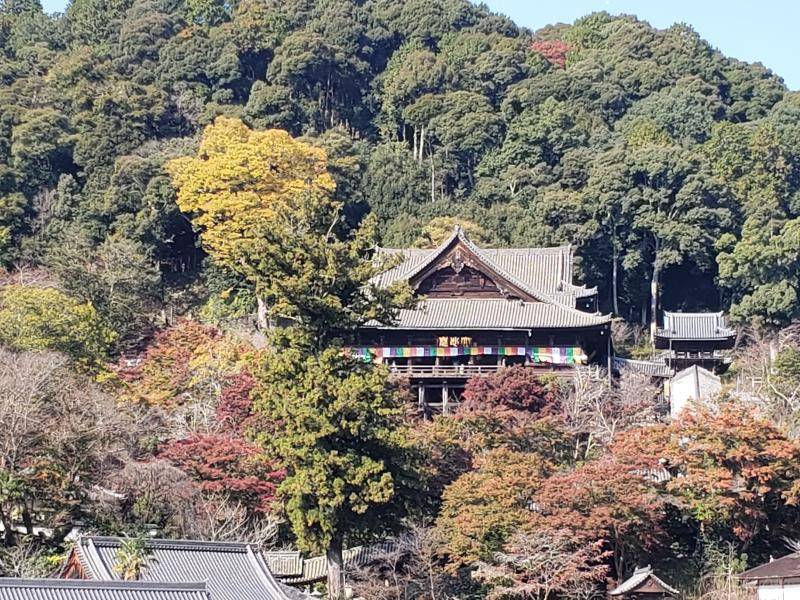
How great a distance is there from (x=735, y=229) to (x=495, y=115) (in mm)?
13011

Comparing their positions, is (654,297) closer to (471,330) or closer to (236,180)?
(471,330)

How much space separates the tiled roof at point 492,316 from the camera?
132ft

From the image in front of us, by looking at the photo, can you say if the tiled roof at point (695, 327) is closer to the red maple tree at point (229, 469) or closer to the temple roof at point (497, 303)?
the temple roof at point (497, 303)

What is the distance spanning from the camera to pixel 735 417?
27828 mm

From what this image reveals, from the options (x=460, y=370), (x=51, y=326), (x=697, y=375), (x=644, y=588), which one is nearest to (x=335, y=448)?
(x=644, y=588)

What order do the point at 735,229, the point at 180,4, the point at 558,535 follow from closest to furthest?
1. the point at 558,535
2. the point at 735,229
3. the point at 180,4

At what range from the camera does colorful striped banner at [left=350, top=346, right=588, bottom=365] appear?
40688mm

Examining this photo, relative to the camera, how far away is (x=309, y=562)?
3053 cm

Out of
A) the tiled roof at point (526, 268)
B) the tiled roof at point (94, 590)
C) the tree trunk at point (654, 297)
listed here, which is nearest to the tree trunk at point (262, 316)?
the tiled roof at point (526, 268)

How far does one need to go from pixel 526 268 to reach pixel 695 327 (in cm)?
783

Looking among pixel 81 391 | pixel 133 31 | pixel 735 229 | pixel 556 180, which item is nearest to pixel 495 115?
pixel 556 180

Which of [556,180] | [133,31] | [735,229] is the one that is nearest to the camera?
[735,229]

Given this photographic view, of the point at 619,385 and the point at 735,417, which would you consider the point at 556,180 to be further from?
the point at 735,417

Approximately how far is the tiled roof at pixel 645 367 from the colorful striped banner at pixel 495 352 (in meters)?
3.49
